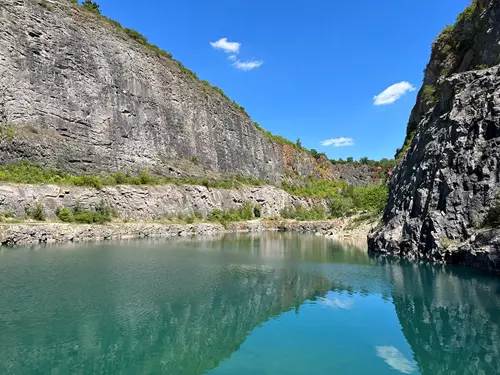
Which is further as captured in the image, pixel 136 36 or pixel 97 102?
pixel 136 36

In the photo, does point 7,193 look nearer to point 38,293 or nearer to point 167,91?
point 38,293

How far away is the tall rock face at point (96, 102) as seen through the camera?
182 ft

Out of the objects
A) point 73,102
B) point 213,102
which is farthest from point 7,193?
point 213,102

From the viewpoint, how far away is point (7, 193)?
45031 millimetres

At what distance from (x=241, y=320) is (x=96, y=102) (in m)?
58.1

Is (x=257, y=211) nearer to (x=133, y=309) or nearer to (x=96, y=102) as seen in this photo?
(x=96, y=102)

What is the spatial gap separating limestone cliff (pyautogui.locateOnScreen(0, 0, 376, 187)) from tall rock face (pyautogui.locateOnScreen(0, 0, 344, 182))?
0.15 meters

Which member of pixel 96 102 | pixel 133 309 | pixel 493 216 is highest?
pixel 96 102

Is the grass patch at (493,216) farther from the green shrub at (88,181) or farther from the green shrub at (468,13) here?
the green shrub at (88,181)

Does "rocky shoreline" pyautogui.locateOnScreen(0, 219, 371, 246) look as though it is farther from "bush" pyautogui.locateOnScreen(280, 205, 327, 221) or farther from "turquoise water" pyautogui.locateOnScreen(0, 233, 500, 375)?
"turquoise water" pyautogui.locateOnScreen(0, 233, 500, 375)

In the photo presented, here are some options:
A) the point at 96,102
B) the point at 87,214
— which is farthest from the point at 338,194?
the point at 87,214

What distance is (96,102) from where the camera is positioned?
6575 cm

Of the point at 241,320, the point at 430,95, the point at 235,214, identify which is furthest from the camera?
the point at 235,214

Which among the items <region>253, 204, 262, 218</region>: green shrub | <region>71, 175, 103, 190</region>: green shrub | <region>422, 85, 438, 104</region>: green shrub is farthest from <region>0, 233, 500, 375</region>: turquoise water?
<region>253, 204, 262, 218</region>: green shrub
